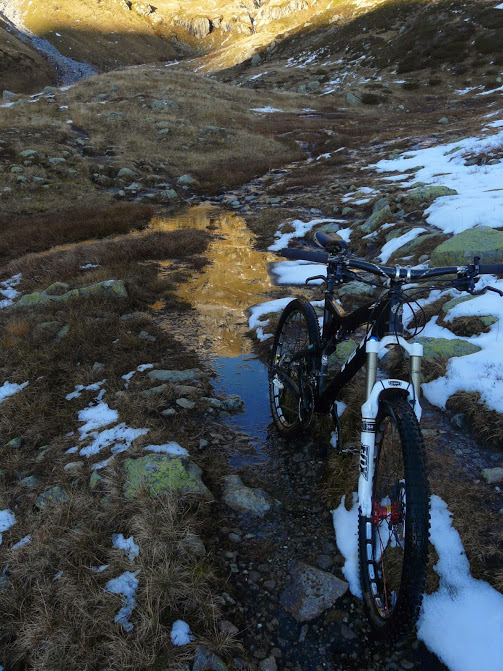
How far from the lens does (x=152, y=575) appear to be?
114 inches

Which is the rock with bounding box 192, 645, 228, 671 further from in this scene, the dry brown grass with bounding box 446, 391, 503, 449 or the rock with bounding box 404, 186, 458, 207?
the rock with bounding box 404, 186, 458, 207

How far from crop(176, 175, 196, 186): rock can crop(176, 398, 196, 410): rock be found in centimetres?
1773

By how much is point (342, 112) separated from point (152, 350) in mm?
41513

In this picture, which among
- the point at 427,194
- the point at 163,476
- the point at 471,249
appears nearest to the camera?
the point at 163,476

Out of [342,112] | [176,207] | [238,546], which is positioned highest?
[342,112]

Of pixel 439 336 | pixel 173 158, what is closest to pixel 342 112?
pixel 173 158

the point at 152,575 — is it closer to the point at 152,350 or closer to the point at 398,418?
the point at 398,418

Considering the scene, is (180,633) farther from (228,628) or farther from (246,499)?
(246,499)

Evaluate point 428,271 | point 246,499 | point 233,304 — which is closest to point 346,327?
point 428,271

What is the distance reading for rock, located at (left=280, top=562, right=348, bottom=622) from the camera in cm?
301

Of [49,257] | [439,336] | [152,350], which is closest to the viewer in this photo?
[439,336]

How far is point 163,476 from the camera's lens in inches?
155

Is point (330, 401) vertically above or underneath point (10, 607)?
above

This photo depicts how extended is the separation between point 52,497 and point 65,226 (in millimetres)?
12834
